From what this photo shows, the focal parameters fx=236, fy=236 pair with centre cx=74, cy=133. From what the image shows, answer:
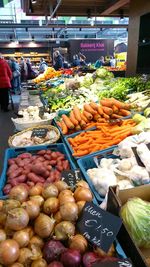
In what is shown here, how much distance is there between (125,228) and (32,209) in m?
0.44

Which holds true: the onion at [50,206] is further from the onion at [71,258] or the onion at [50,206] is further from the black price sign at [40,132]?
the black price sign at [40,132]

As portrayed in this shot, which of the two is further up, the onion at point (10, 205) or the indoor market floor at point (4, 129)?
the onion at point (10, 205)

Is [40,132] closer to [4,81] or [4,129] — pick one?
[4,129]

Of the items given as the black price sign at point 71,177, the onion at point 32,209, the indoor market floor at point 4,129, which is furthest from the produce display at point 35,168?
the indoor market floor at point 4,129

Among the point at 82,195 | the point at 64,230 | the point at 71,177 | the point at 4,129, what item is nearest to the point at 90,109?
the point at 71,177

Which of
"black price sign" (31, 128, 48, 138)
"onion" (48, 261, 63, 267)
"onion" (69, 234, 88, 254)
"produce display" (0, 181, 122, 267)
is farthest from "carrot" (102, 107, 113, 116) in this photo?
"onion" (48, 261, 63, 267)

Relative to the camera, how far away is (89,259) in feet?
3.18

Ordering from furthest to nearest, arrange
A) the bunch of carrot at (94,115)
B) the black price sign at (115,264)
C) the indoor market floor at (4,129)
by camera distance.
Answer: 1. the indoor market floor at (4,129)
2. the bunch of carrot at (94,115)
3. the black price sign at (115,264)

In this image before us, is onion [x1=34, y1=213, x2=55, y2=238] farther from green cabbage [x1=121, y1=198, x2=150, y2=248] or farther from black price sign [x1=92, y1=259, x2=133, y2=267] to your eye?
green cabbage [x1=121, y1=198, x2=150, y2=248]

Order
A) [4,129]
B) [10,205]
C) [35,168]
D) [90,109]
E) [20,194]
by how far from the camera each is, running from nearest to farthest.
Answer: [10,205]
[20,194]
[35,168]
[90,109]
[4,129]

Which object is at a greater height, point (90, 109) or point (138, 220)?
point (90, 109)

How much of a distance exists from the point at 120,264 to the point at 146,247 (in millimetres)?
474

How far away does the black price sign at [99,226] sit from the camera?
39.4 inches

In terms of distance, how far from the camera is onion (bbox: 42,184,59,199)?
1.23m
